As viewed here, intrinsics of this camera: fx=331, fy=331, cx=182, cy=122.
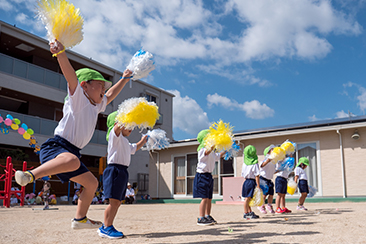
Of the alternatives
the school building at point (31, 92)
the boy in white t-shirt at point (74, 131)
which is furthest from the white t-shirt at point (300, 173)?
the school building at point (31, 92)

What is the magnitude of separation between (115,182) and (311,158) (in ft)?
44.8

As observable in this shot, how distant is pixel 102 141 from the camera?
25.1 meters

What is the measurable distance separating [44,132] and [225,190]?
12.1 m

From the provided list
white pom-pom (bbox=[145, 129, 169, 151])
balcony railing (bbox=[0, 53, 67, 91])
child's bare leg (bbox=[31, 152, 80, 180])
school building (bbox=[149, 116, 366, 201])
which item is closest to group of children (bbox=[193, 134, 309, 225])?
white pom-pom (bbox=[145, 129, 169, 151])

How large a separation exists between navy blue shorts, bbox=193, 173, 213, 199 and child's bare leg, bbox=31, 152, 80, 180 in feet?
10.2

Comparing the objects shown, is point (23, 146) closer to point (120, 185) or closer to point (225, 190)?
point (225, 190)

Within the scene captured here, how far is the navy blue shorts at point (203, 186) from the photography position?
19.1 ft

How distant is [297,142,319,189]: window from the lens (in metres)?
15.9

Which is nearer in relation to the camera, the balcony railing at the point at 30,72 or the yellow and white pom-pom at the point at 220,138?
the yellow and white pom-pom at the point at 220,138

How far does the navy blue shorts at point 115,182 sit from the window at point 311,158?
43.8 ft

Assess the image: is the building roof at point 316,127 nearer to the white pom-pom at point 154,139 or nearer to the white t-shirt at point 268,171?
the white t-shirt at point 268,171

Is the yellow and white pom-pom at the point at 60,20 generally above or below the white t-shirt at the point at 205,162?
above

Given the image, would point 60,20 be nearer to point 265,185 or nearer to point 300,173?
point 265,185

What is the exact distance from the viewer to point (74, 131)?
10.9 ft
